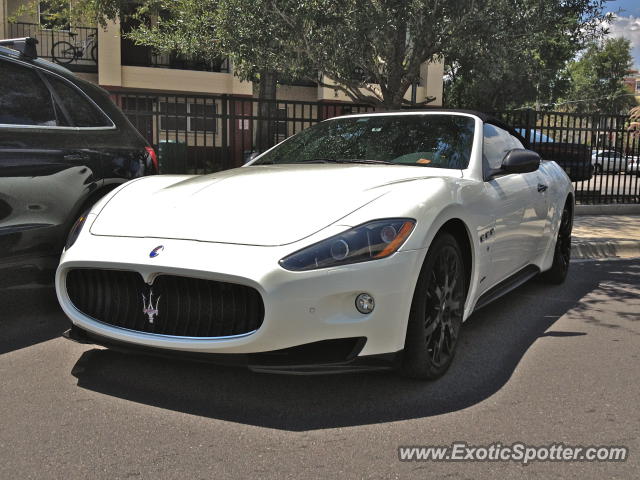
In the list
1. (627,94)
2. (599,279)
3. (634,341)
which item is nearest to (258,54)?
(599,279)

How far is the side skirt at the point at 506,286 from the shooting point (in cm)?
412

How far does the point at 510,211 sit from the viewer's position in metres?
4.34

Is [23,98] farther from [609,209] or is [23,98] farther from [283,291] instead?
[609,209]

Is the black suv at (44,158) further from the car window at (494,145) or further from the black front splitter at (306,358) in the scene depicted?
the car window at (494,145)

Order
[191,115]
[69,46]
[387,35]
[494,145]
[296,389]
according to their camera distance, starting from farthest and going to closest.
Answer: [69,46], [191,115], [387,35], [494,145], [296,389]

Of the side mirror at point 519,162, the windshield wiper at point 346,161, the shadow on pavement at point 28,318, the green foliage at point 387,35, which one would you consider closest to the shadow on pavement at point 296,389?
the shadow on pavement at point 28,318

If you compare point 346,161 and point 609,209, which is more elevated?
point 346,161

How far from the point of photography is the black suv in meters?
4.02

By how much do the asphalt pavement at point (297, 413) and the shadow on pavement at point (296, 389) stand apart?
1cm

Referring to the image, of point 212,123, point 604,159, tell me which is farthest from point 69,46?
point 604,159

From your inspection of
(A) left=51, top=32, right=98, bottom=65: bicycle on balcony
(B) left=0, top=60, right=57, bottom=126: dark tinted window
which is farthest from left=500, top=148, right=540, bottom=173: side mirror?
(A) left=51, top=32, right=98, bottom=65: bicycle on balcony

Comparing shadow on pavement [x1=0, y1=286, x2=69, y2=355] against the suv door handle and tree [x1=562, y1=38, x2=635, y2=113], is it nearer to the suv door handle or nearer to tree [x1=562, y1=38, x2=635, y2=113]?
the suv door handle

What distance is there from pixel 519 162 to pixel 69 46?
72.0ft

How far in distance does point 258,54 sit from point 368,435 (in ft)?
21.0
